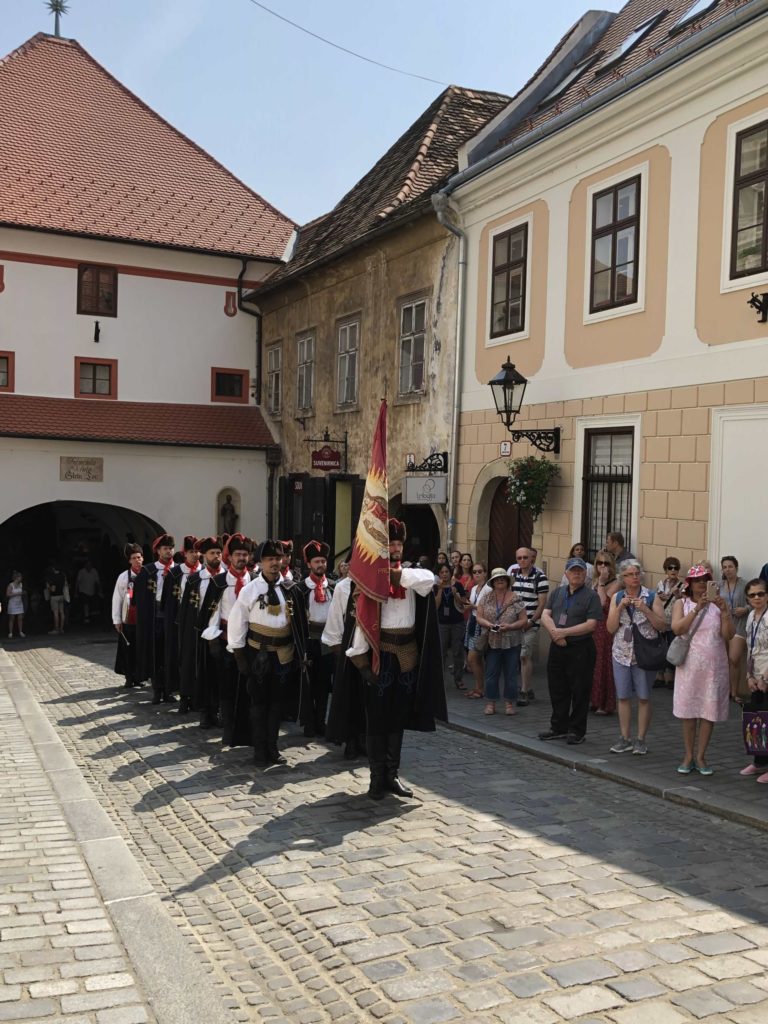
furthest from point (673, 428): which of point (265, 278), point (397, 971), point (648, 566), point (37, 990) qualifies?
point (265, 278)

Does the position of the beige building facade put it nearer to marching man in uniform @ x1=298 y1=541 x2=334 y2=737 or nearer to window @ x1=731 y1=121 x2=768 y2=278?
window @ x1=731 y1=121 x2=768 y2=278

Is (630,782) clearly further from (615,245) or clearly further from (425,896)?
(615,245)

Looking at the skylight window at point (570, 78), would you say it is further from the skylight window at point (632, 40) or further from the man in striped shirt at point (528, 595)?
the man in striped shirt at point (528, 595)

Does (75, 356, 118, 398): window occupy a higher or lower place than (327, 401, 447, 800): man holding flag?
Answer: higher

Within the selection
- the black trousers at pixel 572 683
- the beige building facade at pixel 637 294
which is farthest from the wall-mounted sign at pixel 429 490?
the black trousers at pixel 572 683

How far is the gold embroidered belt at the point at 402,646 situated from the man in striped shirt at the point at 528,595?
13.6ft

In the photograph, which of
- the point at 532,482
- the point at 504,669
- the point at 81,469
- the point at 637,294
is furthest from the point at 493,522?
the point at 81,469

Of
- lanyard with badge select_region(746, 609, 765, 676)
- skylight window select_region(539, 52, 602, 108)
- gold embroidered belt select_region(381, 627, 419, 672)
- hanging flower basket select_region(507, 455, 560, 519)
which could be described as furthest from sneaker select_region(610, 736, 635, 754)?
skylight window select_region(539, 52, 602, 108)

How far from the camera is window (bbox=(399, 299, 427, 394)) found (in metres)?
18.1

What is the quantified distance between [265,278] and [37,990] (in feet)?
Answer: 74.4

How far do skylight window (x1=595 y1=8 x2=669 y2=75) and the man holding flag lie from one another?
9.71m

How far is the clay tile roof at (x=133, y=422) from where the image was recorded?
23.2 metres

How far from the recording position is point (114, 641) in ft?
70.9

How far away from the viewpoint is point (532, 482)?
46.6ft
